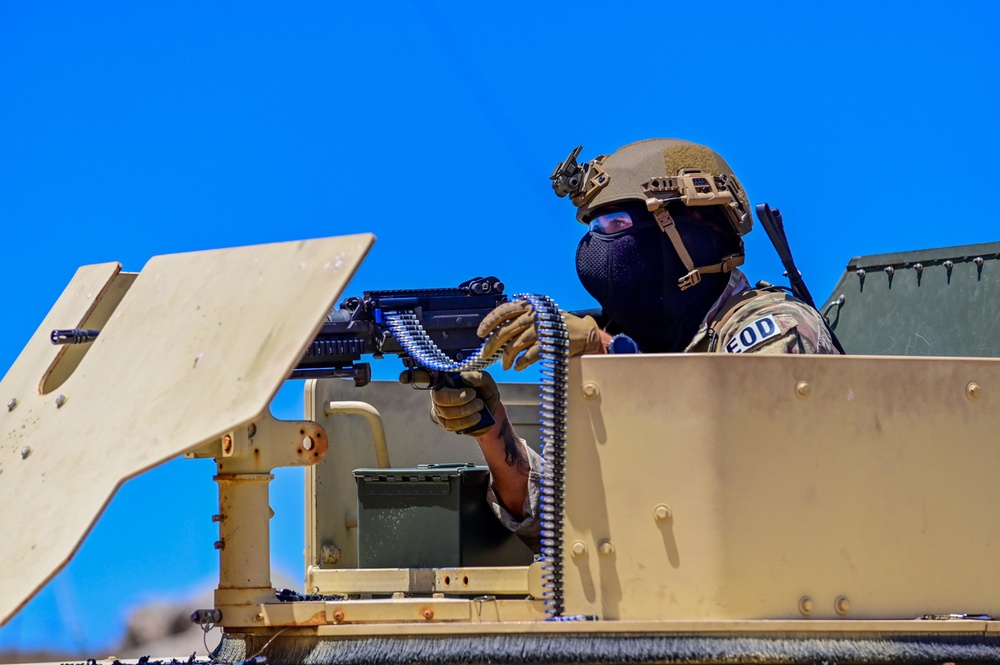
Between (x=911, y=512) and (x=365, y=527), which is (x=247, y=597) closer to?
(x=365, y=527)

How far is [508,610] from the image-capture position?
4.07 metres

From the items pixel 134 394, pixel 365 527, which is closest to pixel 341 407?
pixel 365 527

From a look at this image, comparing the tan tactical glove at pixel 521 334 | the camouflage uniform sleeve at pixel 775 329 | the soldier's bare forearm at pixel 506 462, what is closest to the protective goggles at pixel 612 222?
the camouflage uniform sleeve at pixel 775 329

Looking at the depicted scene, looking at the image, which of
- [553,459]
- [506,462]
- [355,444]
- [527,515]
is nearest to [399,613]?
[553,459]

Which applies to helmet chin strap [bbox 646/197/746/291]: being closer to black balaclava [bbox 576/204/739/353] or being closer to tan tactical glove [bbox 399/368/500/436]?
black balaclava [bbox 576/204/739/353]

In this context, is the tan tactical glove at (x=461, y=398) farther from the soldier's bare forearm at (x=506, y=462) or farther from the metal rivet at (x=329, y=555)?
the metal rivet at (x=329, y=555)

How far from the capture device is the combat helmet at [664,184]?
5051mm

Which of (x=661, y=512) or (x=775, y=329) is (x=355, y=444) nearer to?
(x=775, y=329)

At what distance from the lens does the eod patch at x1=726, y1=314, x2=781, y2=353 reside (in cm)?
472

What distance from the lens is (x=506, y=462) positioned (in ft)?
17.7

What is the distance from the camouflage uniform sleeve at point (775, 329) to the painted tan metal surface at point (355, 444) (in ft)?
5.02

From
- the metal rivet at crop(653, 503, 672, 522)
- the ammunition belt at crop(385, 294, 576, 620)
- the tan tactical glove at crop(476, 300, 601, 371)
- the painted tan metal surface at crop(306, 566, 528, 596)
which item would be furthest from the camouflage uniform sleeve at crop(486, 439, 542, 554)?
the metal rivet at crop(653, 503, 672, 522)

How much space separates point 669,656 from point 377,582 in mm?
1592

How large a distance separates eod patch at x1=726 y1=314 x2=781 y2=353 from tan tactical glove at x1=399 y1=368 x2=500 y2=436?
3.14ft
